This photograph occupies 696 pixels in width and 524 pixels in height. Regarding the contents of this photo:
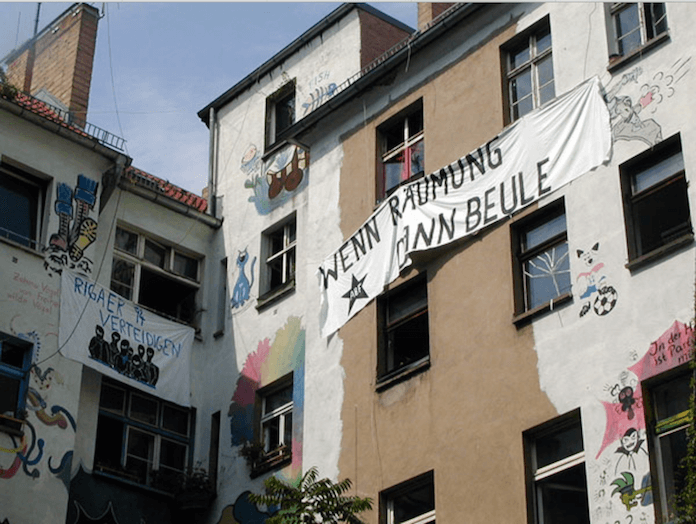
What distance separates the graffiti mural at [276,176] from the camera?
27828mm

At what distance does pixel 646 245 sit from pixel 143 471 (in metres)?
11.7

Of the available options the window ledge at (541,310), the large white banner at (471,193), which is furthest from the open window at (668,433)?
the large white banner at (471,193)

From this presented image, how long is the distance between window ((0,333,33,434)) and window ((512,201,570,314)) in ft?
30.4

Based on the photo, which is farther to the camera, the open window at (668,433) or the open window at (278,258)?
the open window at (278,258)

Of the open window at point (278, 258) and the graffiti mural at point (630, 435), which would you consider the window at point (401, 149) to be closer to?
the open window at point (278, 258)

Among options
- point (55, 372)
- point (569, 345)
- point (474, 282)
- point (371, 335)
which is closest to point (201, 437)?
point (55, 372)

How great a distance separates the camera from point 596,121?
2027 centimetres

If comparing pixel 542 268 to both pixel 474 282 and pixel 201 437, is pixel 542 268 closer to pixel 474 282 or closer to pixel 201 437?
pixel 474 282

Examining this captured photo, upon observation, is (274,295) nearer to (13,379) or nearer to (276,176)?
(276,176)

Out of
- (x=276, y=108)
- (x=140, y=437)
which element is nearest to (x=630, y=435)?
(x=140, y=437)

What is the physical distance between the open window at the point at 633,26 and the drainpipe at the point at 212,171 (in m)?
11.8

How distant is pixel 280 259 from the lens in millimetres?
27672

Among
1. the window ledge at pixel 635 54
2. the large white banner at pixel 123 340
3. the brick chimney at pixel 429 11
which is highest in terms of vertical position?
the brick chimney at pixel 429 11

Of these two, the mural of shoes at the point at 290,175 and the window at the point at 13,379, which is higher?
the mural of shoes at the point at 290,175
